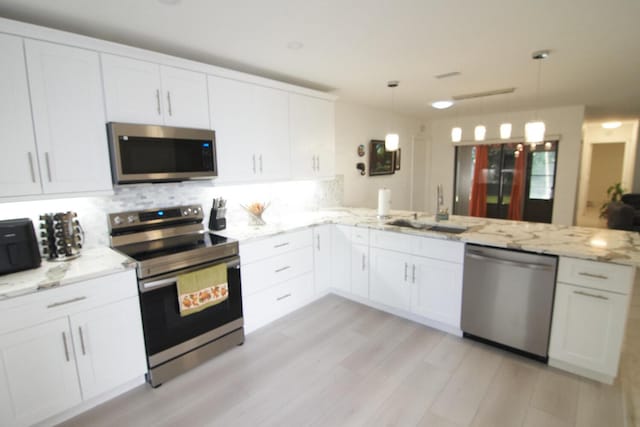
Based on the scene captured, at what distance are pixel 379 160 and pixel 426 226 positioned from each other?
7.08 feet

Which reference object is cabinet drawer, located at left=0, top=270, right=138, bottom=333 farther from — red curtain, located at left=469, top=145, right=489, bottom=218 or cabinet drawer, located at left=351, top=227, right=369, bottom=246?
red curtain, located at left=469, top=145, right=489, bottom=218

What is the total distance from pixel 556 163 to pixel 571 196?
60 cm

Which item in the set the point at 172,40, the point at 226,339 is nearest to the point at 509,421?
the point at 226,339

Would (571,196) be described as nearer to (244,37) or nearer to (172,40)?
(244,37)

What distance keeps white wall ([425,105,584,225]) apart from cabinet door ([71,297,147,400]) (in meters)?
Answer: 5.97

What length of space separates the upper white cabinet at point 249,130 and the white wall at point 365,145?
4.27 ft

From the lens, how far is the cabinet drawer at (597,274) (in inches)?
75.3

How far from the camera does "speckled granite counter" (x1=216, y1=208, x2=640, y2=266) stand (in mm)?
2062

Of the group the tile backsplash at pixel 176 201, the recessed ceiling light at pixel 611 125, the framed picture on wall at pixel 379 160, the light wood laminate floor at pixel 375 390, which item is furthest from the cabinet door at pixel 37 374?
the recessed ceiling light at pixel 611 125

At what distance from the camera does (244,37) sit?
86.5 inches

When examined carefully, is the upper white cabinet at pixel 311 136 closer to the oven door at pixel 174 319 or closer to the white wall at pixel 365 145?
the white wall at pixel 365 145

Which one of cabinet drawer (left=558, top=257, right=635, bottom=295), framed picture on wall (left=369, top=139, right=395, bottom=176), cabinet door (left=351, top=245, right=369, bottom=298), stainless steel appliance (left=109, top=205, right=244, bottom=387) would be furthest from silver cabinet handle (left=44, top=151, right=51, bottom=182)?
framed picture on wall (left=369, top=139, right=395, bottom=176)

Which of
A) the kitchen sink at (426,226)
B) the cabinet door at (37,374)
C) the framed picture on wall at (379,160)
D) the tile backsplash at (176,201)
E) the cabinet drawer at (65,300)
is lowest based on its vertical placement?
the cabinet door at (37,374)

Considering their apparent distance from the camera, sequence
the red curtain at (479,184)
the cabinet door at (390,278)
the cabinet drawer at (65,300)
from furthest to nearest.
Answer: the red curtain at (479,184)
the cabinet door at (390,278)
the cabinet drawer at (65,300)
